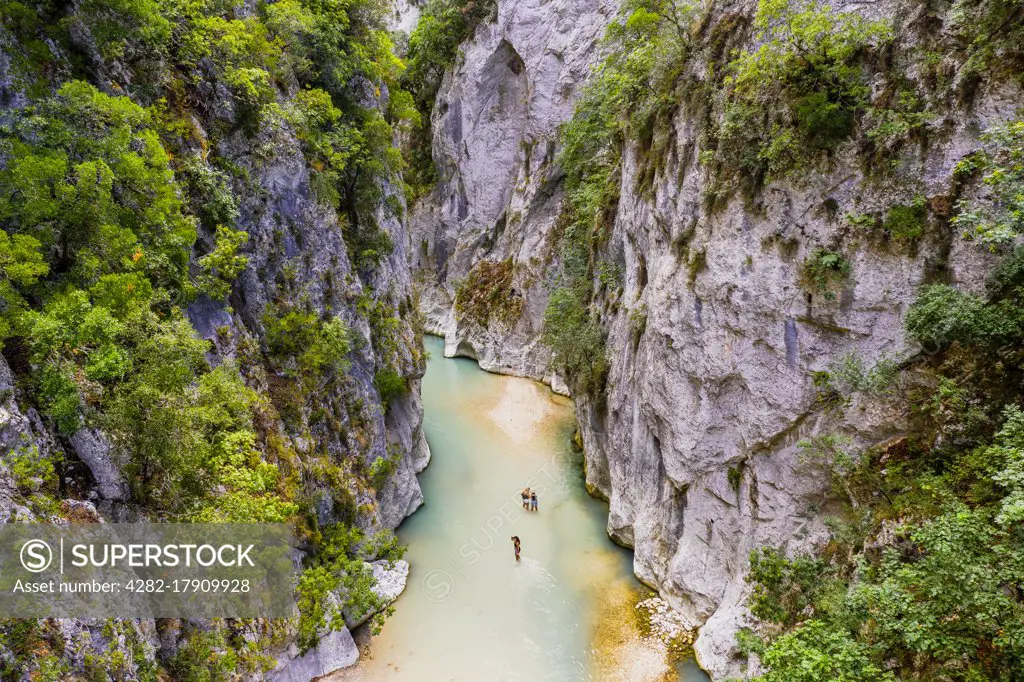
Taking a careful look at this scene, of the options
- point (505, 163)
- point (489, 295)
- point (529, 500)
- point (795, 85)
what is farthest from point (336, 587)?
point (505, 163)

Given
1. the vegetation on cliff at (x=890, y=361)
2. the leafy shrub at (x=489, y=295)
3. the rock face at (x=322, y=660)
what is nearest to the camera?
the vegetation on cliff at (x=890, y=361)

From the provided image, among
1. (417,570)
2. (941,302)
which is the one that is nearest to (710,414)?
(941,302)

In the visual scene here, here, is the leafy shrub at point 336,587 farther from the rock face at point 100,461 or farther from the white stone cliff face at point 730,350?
the white stone cliff face at point 730,350

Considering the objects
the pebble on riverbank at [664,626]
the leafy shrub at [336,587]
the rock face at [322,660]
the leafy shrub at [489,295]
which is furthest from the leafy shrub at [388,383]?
the leafy shrub at [489,295]

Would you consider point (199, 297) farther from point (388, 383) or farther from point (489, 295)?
point (489, 295)

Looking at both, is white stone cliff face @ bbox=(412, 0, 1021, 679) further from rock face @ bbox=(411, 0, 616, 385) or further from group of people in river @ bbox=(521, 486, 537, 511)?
rock face @ bbox=(411, 0, 616, 385)

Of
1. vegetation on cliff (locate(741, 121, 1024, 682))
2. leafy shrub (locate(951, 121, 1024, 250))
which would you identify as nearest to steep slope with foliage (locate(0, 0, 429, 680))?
vegetation on cliff (locate(741, 121, 1024, 682))
